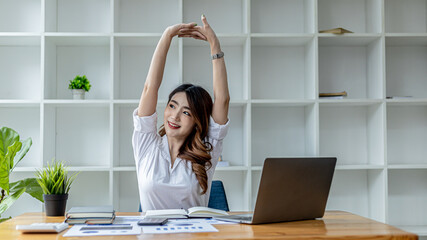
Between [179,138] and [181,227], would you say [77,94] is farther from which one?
[181,227]

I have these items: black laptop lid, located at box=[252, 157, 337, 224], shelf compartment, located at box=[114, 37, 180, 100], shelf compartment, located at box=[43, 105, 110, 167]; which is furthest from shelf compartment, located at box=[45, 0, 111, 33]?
black laptop lid, located at box=[252, 157, 337, 224]

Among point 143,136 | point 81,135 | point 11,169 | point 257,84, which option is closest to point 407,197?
point 257,84

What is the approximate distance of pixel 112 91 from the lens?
288 centimetres

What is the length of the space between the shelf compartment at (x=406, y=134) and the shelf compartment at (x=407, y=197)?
0.11 metres

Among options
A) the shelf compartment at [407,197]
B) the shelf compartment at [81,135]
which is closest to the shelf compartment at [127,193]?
the shelf compartment at [81,135]

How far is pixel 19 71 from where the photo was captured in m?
3.23

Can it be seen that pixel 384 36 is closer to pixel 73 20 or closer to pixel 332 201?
pixel 332 201

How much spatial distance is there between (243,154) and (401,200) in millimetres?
1265

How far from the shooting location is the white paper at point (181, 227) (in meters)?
1.36

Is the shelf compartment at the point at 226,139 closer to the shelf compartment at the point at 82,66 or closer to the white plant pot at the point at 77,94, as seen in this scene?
A: the shelf compartment at the point at 82,66

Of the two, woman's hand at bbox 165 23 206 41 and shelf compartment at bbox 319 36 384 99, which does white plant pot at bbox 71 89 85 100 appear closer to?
Answer: woman's hand at bbox 165 23 206 41

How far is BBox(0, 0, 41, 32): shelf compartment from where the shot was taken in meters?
3.24

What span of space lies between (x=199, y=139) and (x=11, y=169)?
3.83 ft

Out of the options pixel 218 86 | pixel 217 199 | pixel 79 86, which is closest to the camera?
pixel 218 86
